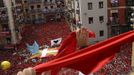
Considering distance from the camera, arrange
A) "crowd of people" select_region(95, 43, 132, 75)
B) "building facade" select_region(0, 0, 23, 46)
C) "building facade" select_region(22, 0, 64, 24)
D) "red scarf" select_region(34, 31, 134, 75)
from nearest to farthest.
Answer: "red scarf" select_region(34, 31, 134, 75) < "crowd of people" select_region(95, 43, 132, 75) < "building facade" select_region(0, 0, 23, 46) < "building facade" select_region(22, 0, 64, 24)

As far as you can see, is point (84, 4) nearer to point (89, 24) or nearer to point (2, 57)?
point (89, 24)

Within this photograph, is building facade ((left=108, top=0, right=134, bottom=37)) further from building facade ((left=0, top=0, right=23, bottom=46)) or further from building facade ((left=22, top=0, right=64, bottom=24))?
building facade ((left=22, top=0, right=64, bottom=24))

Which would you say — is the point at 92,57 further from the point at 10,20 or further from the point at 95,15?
the point at 10,20

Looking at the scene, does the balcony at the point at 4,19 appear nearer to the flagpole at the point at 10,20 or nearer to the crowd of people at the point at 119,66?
the flagpole at the point at 10,20

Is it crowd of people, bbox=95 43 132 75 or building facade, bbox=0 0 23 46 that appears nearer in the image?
crowd of people, bbox=95 43 132 75

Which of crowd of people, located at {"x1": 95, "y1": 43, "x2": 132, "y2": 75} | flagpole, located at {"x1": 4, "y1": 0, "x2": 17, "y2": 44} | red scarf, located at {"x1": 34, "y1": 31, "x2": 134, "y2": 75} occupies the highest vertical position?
red scarf, located at {"x1": 34, "y1": 31, "x2": 134, "y2": 75}

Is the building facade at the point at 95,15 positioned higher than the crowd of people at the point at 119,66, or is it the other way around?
the building facade at the point at 95,15

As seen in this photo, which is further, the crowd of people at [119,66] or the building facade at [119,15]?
the building facade at [119,15]

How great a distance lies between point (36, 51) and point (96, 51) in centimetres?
2294

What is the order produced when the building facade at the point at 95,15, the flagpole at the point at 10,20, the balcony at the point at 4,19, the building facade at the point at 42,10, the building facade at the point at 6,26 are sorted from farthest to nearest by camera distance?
1. the building facade at the point at 42,10
2. the flagpole at the point at 10,20
3. the building facade at the point at 6,26
4. the balcony at the point at 4,19
5. the building facade at the point at 95,15

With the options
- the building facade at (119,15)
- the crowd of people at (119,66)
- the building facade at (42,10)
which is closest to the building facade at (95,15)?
the building facade at (119,15)

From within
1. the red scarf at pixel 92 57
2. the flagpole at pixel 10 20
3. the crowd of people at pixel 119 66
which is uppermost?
the red scarf at pixel 92 57

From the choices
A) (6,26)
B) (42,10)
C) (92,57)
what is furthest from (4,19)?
(92,57)

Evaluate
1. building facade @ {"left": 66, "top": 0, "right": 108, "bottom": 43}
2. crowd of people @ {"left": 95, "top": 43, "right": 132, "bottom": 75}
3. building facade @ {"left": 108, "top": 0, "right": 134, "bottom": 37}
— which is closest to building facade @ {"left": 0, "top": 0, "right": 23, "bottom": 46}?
building facade @ {"left": 66, "top": 0, "right": 108, "bottom": 43}
